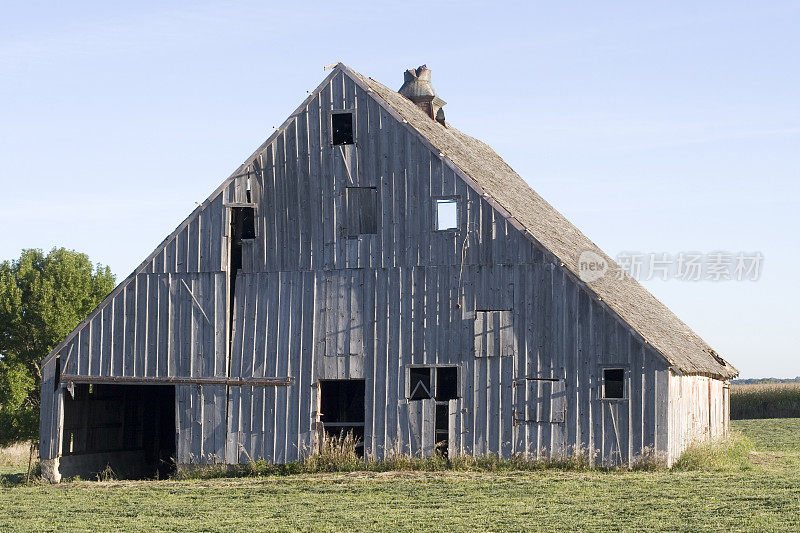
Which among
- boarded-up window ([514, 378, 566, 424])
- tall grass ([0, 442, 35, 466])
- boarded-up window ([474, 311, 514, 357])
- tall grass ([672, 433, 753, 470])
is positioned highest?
boarded-up window ([474, 311, 514, 357])

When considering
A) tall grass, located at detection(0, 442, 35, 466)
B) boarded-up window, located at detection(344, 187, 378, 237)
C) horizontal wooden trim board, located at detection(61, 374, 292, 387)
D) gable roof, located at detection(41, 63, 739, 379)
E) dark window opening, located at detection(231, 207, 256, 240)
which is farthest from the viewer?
tall grass, located at detection(0, 442, 35, 466)

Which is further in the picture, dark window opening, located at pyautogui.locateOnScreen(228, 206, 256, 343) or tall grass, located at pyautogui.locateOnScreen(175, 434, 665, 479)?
dark window opening, located at pyautogui.locateOnScreen(228, 206, 256, 343)

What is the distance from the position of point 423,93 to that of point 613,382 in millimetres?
13401

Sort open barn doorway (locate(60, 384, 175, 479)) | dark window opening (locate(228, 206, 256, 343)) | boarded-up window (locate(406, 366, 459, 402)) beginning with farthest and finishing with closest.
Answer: open barn doorway (locate(60, 384, 175, 479)), dark window opening (locate(228, 206, 256, 343)), boarded-up window (locate(406, 366, 459, 402))

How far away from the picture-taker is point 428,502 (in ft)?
74.2

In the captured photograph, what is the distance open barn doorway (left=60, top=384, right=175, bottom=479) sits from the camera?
→ 104 ft

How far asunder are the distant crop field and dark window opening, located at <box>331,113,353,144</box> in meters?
42.2

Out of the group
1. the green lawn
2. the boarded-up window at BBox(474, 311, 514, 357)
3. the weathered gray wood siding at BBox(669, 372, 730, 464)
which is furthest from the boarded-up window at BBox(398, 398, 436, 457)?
the weathered gray wood siding at BBox(669, 372, 730, 464)

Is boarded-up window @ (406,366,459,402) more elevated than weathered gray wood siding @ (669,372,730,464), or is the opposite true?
boarded-up window @ (406,366,459,402)

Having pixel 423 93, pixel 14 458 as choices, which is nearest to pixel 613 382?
pixel 423 93

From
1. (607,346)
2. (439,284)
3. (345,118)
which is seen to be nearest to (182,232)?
(345,118)

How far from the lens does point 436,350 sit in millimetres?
28234

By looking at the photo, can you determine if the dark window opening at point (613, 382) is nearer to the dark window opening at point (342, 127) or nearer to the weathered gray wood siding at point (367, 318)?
the weathered gray wood siding at point (367, 318)

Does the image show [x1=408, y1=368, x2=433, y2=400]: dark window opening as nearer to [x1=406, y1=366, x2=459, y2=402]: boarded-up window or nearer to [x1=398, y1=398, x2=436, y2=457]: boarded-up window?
[x1=406, y1=366, x2=459, y2=402]: boarded-up window
